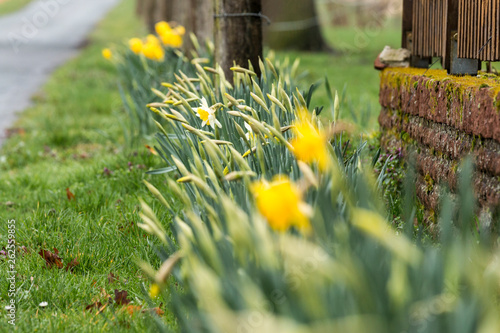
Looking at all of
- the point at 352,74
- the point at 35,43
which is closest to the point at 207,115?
the point at 352,74

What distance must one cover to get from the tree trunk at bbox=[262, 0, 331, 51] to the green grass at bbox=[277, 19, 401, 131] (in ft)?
1.41

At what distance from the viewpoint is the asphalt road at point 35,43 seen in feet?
30.0

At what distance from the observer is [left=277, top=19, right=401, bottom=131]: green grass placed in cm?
595

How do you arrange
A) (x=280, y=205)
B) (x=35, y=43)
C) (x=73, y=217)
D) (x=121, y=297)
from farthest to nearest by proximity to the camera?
(x=35, y=43)
(x=73, y=217)
(x=121, y=297)
(x=280, y=205)

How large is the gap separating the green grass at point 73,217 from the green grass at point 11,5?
74.9 feet

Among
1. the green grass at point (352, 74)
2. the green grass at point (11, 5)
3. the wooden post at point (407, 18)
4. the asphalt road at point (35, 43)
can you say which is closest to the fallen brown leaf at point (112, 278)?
the wooden post at point (407, 18)

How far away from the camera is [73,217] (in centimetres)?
319

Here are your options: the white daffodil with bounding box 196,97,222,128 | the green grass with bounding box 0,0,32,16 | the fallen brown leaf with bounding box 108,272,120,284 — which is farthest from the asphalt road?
the fallen brown leaf with bounding box 108,272,120,284

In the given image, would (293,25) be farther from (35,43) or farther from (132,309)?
(132,309)

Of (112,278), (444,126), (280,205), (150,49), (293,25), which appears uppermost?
(293,25)

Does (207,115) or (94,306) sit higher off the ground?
(207,115)

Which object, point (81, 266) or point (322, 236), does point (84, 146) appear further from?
point (322, 236)

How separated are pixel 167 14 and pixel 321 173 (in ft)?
32.3

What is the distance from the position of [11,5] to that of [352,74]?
24817 millimetres
